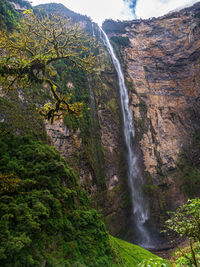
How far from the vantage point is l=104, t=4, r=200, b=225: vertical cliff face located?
1518 cm

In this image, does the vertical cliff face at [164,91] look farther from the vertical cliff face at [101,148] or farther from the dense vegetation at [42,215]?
the dense vegetation at [42,215]

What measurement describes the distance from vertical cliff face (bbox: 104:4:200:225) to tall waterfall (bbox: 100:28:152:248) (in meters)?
0.79

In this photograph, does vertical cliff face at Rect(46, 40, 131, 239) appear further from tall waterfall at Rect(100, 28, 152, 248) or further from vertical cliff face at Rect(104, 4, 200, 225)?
vertical cliff face at Rect(104, 4, 200, 225)

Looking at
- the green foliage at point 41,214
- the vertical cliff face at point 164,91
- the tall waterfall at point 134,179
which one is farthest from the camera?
the vertical cliff face at point 164,91

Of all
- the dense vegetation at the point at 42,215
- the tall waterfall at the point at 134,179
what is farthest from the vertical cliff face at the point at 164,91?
the dense vegetation at the point at 42,215

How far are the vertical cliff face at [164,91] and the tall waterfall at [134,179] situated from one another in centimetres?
79

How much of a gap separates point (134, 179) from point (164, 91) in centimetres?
1017

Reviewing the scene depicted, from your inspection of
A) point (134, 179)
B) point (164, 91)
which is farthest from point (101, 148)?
point (164, 91)

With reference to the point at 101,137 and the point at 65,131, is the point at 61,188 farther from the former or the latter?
the point at 101,137

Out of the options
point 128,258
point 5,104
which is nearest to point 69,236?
point 128,258

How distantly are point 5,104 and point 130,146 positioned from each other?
10.1 metres

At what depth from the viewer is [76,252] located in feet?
14.5

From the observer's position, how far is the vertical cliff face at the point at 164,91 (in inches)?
598

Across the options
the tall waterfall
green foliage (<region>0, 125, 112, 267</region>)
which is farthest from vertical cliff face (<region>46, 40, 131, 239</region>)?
green foliage (<region>0, 125, 112, 267</region>)
